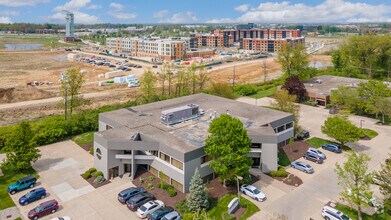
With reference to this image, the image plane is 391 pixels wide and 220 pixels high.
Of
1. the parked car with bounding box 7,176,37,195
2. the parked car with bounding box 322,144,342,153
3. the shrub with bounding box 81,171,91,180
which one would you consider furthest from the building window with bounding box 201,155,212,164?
the parked car with bounding box 322,144,342,153

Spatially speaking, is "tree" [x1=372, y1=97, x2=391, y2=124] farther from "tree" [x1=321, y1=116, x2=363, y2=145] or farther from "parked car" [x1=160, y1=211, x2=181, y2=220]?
"parked car" [x1=160, y1=211, x2=181, y2=220]

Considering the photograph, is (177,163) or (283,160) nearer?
(177,163)

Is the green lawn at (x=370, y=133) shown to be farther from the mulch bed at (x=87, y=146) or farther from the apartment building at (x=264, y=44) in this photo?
the apartment building at (x=264, y=44)

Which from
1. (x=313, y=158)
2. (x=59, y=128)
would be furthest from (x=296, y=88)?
(x=59, y=128)

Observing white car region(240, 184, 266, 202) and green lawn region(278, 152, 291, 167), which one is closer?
white car region(240, 184, 266, 202)

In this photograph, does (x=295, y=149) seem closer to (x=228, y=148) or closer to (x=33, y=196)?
(x=228, y=148)

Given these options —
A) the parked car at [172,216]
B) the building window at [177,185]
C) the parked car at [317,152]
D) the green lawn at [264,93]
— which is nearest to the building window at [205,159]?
the building window at [177,185]
